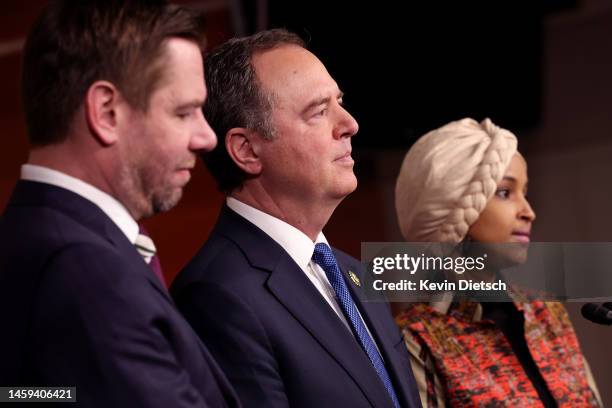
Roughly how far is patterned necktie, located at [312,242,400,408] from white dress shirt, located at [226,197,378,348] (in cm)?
1

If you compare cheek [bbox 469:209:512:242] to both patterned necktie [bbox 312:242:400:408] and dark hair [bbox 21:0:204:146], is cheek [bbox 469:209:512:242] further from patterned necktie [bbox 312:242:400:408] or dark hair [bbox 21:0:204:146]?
dark hair [bbox 21:0:204:146]

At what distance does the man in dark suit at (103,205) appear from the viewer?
40.5 inches

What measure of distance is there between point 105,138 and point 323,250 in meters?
0.59

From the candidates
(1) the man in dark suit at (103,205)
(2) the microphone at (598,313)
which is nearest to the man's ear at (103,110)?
(1) the man in dark suit at (103,205)

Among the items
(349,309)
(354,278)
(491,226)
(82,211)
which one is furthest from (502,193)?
(82,211)

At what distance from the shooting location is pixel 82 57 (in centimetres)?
110

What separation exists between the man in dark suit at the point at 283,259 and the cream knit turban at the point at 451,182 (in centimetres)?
30

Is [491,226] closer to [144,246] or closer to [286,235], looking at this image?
[286,235]

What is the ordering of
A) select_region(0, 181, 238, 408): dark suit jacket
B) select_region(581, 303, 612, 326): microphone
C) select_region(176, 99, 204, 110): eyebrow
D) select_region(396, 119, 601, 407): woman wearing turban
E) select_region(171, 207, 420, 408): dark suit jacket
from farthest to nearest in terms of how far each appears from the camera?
select_region(396, 119, 601, 407): woman wearing turban < select_region(581, 303, 612, 326): microphone < select_region(171, 207, 420, 408): dark suit jacket < select_region(176, 99, 204, 110): eyebrow < select_region(0, 181, 238, 408): dark suit jacket

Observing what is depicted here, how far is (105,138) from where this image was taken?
3.64 ft

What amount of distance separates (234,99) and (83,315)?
68cm

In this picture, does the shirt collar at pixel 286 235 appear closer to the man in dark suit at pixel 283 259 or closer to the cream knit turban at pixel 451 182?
the man in dark suit at pixel 283 259

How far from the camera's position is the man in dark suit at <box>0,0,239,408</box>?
1.03m

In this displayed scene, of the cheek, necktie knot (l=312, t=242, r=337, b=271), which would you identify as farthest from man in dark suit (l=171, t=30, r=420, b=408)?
the cheek
